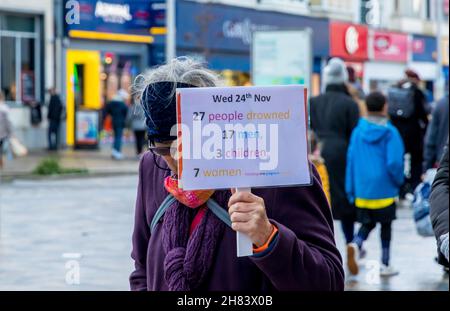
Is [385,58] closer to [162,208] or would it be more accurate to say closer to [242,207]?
[162,208]

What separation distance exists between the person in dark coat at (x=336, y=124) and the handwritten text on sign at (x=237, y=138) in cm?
744

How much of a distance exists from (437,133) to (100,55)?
21972mm

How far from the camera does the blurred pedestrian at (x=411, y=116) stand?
15.5 m

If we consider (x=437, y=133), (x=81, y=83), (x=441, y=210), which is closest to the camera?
(x=441, y=210)

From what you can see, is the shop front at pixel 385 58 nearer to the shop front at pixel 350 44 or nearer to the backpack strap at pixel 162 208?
the shop front at pixel 350 44

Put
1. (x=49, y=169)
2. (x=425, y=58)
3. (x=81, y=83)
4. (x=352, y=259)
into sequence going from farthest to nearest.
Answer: (x=425, y=58) → (x=81, y=83) → (x=49, y=169) → (x=352, y=259)

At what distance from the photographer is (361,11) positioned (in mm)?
46719

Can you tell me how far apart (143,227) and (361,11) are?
1728 inches

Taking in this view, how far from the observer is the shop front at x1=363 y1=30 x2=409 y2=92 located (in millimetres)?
46000

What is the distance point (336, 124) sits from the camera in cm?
1074

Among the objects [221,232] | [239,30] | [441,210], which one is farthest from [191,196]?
[239,30]

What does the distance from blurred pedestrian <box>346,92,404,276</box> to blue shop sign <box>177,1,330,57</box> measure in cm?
2356
